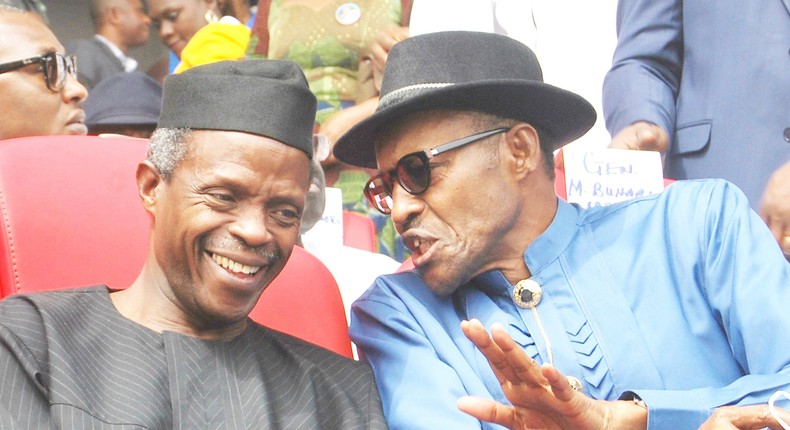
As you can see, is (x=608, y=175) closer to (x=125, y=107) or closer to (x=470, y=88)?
(x=470, y=88)

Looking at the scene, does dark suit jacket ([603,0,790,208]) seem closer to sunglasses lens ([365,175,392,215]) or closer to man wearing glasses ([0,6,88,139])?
sunglasses lens ([365,175,392,215])

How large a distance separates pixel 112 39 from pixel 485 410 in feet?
12.7

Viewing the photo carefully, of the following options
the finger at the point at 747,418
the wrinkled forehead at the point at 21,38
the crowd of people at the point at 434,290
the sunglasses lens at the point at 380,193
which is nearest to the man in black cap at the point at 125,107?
the wrinkled forehead at the point at 21,38

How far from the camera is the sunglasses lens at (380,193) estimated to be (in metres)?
2.63

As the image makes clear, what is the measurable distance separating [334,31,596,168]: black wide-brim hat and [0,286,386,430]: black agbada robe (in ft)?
2.01

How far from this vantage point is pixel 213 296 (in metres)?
2.32

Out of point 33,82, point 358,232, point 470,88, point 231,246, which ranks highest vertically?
point 470,88

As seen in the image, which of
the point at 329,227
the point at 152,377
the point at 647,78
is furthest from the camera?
the point at 329,227

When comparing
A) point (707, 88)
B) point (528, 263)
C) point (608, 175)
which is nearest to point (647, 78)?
point (707, 88)

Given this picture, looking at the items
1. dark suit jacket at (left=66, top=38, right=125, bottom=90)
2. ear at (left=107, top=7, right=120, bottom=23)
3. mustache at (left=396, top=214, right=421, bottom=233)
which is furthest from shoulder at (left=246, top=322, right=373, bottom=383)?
ear at (left=107, top=7, right=120, bottom=23)

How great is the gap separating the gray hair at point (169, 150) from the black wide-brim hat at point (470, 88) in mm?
450

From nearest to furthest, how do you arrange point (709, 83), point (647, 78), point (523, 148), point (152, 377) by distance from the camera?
point (152, 377) → point (523, 148) → point (709, 83) → point (647, 78)

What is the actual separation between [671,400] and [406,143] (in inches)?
33.9

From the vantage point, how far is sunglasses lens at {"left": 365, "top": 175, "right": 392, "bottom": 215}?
263 cm
